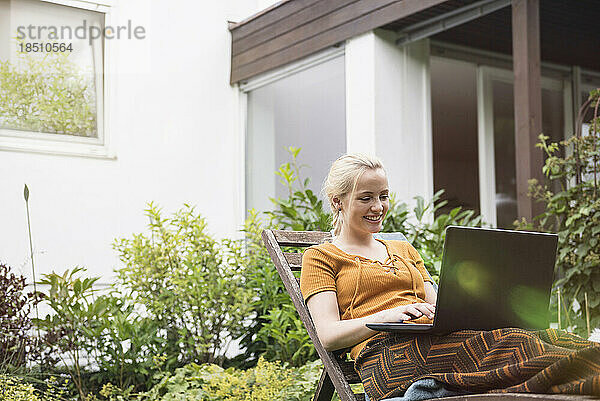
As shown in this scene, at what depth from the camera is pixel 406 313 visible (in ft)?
7.18

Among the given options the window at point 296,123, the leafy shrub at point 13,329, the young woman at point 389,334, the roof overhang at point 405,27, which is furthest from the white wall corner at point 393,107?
the young woman at point 389,334

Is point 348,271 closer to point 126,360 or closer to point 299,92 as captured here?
point 126,360

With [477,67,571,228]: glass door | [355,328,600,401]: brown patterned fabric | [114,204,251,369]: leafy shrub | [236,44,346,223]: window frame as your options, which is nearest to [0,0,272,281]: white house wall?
[236,44,346,223]: window frame

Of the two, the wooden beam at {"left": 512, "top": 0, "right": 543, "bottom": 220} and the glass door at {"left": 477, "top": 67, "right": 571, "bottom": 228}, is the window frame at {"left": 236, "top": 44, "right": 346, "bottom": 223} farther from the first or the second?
the wooden beam at {"left": 512, "top": 0, "right": 543, "bottom": 220}

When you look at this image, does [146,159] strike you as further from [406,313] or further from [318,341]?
[406,313]

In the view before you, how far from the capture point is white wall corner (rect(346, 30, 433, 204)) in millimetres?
5641

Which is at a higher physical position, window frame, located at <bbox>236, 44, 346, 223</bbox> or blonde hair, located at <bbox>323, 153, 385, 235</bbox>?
window frame, located at <bbox>236, 44, 346, 223</bbox>

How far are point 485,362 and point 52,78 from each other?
16.8ft

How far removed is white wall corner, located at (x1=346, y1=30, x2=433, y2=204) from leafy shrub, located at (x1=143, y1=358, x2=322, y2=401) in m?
2.12

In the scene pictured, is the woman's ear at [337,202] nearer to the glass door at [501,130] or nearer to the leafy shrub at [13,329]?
the leafy shrub at [13,329]

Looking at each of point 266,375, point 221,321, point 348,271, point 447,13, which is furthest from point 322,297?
point 447,13

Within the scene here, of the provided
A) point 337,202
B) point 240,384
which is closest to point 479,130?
point 240,384

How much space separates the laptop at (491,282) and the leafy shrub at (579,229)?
174 cm

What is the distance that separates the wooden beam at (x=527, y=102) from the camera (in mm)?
4480
